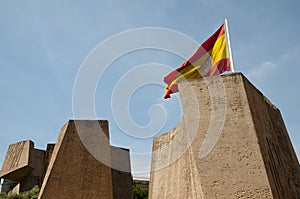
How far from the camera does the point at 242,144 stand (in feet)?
19.6

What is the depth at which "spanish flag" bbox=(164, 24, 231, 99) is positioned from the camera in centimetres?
776

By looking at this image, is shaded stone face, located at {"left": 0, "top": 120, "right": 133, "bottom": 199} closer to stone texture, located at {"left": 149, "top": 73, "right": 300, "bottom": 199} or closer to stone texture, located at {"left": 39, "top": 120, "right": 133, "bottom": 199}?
stone texture, located at {"left": 39, "top": 120, "right": 133, "bottom": 199}

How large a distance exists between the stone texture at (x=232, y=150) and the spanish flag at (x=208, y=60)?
110cm

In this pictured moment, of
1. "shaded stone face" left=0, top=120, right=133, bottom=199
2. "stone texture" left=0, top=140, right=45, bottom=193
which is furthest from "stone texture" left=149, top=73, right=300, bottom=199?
"stone texture" left=0, top=140, right=45, bottom=193

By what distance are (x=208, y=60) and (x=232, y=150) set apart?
295cm

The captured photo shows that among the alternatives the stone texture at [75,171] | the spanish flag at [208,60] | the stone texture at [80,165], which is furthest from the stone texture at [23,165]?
the spanish flag at [208,60]

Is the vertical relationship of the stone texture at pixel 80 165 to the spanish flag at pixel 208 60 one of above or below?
below

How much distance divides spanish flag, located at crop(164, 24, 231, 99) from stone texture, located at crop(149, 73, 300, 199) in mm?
1096

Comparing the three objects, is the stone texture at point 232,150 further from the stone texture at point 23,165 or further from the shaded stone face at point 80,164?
the stone texture at point 23,165

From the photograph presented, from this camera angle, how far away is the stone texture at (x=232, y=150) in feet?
18.4

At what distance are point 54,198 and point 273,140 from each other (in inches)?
198

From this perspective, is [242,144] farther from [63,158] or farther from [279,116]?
[63,158]

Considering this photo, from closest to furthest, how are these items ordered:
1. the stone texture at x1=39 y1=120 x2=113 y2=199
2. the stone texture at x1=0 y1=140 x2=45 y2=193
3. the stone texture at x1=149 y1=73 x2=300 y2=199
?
the stone texture at x1=149 y1=73 x2=300 y2=199 → the stone texture at x1=39 y1=120 x2=113 y2=199 → the stone texture at x1=0 y1=140 x2=45 y2=193

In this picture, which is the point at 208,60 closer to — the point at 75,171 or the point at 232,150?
the point at 232,150
